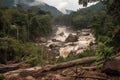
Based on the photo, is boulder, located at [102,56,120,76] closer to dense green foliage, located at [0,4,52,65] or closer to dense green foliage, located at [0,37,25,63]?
dense green foliage, located at [0,4,52,65]

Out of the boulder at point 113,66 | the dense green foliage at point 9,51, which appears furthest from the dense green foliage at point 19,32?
the boulder at point 113,66

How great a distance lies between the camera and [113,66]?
1086 cm

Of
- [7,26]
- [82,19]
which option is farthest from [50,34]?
[7,26]

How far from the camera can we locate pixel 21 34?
4794 centimetres

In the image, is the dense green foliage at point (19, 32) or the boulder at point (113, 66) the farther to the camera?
the dense green foliage at point (19, 32)

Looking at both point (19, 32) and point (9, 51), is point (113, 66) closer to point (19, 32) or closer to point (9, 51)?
point (9, 51)

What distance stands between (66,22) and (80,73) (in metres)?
86.3

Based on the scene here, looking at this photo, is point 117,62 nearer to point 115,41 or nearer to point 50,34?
point 115,41

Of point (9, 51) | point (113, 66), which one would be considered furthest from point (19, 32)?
point (113, 66)

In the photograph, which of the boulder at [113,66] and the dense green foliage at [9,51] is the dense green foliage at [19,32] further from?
the boulder at [113,66]

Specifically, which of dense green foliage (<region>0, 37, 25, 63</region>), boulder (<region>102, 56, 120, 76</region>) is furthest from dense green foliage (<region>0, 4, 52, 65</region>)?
boulder (<region>102, 56, 120, 76</region>)

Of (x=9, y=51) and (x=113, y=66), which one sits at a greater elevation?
(x=113, y=66)

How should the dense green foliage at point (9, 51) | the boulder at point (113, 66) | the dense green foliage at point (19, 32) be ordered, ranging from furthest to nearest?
1. the dense green foliage at point (19, 32)
2. the dense green foliage at point (9, 51)
3. the boulder at point (113, 66)

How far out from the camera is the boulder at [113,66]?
10.8 m
